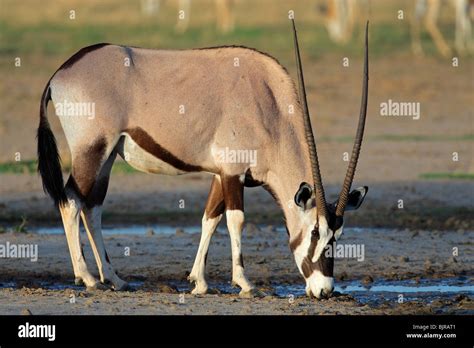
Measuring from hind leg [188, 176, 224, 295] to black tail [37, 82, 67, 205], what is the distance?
3.30ft

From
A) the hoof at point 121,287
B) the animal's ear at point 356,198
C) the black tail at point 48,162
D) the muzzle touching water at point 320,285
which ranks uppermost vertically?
the black tail at point 48,162

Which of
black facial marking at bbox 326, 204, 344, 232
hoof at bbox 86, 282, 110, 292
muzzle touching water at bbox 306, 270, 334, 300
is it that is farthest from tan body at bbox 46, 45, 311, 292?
hoof at bbox 86, 282, 110, 292

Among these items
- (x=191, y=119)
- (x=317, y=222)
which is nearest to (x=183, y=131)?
(x=191, y=119)

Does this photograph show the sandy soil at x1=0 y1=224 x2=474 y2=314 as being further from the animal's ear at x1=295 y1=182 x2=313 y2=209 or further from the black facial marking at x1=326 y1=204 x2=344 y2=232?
the animal's ear at x1=295 y1=182 x2=313 y2=209

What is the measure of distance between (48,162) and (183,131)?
1006 millimetres

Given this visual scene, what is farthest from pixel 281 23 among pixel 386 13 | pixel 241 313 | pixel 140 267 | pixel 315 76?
pixel 241 313

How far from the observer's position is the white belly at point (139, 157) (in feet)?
33.6

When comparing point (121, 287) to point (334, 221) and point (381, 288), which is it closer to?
point (334, 221)

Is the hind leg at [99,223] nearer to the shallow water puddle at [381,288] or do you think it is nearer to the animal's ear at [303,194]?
the shallow water puddle at [381,288]

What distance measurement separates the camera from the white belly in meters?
10.2

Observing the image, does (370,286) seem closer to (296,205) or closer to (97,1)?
(296,205)

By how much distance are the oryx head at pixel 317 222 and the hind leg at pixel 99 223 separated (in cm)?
139

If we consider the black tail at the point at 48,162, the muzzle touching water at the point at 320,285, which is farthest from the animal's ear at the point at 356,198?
the black tail at the point at 48,162

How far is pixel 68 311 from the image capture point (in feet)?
30.0
